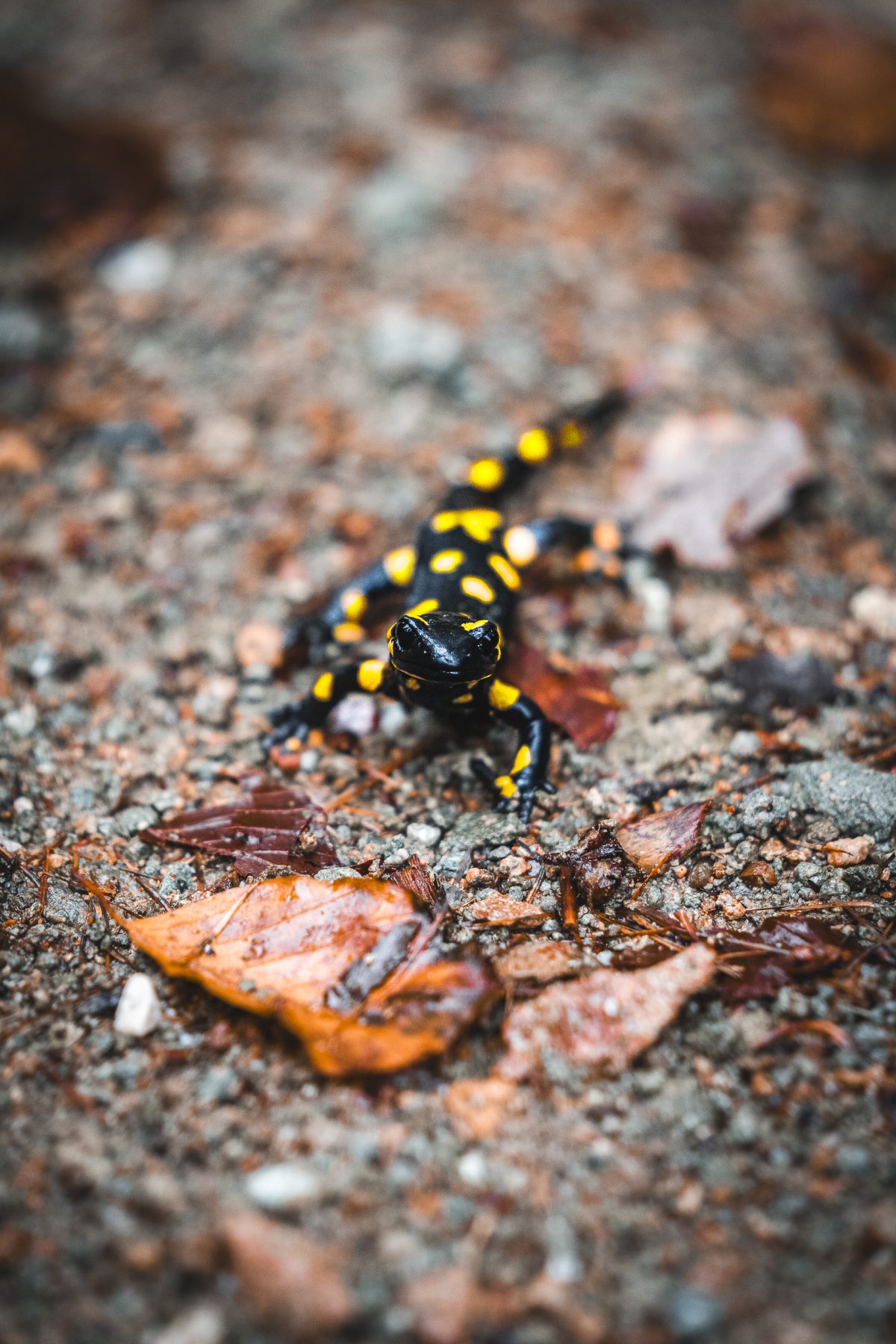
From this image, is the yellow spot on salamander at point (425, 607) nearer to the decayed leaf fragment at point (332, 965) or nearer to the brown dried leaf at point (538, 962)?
the decayed leaf fragment at point (332, 965)

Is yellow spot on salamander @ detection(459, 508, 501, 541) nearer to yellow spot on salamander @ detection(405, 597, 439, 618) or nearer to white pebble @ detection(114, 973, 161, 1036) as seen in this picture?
yellow spot on salamander @ detection(405, 597, 439, 618)

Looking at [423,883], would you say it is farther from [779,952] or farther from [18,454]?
[18,454]

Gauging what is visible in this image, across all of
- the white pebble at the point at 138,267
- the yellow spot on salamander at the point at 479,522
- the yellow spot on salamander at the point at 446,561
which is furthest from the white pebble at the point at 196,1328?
the white pebble at the point at 138,267

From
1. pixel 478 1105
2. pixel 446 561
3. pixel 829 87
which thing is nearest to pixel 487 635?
pixel 446 561

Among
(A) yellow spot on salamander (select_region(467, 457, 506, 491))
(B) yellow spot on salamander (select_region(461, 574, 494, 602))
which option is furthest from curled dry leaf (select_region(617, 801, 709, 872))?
(A) yellow spot on salamander (select_region(467, 457, 506, 491))

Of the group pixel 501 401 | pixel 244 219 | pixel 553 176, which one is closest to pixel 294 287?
pixel 244 219

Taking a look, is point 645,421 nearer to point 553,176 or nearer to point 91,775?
point 553,176
